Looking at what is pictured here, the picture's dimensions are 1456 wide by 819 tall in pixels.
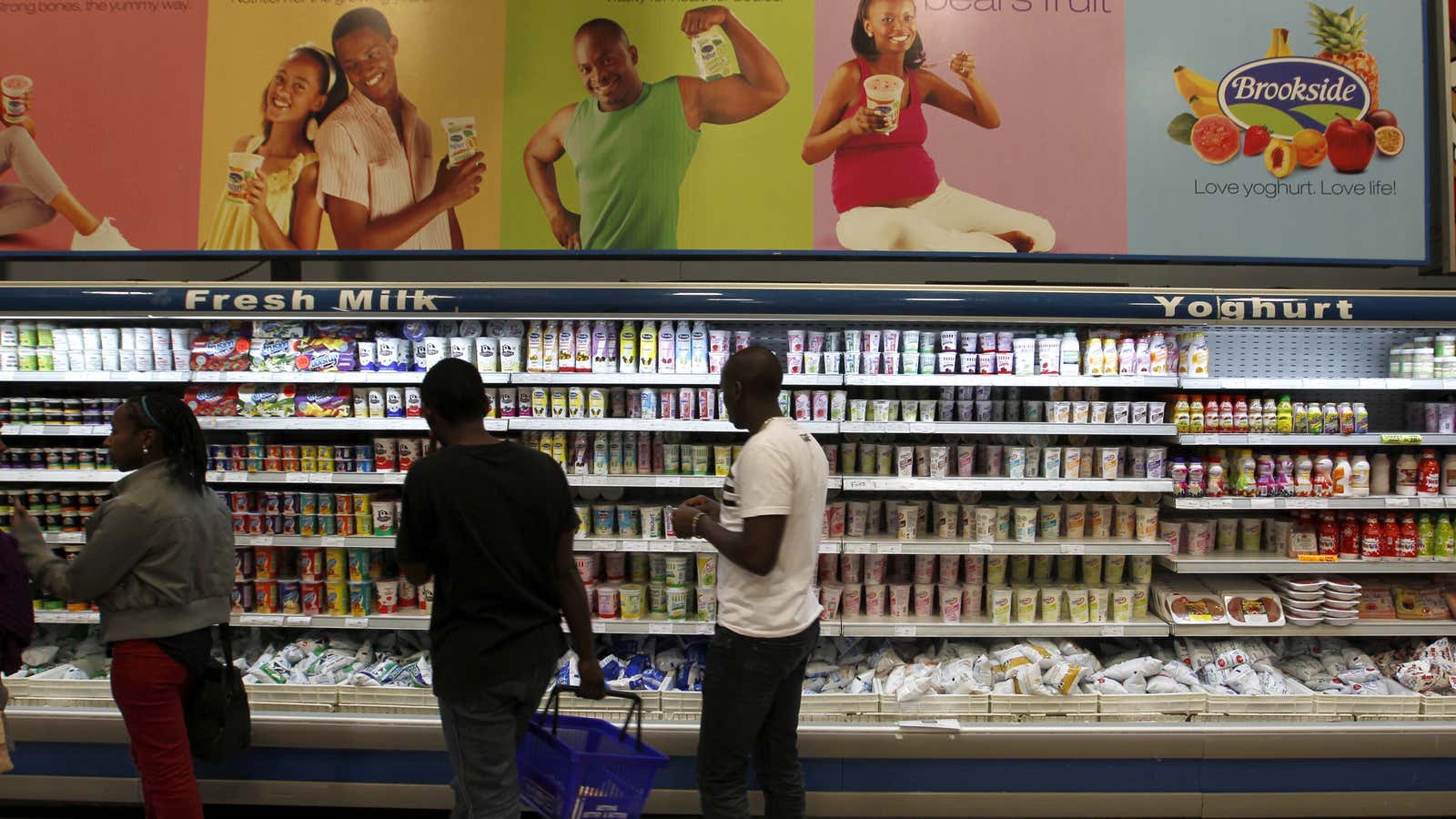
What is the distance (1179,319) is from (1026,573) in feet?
4.24

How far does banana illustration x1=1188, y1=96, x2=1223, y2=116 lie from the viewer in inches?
152

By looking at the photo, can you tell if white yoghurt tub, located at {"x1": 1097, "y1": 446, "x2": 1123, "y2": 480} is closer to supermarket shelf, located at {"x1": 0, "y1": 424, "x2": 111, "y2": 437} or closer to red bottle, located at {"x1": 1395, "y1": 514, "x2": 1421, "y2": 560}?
red bottle, located at {"x1": 1395, "y1": 514, "x2": 1421, "y2": 560}

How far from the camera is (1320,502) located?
3.46m

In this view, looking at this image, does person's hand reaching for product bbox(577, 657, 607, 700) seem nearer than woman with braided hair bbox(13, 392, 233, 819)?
Yes

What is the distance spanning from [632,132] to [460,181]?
86 cm

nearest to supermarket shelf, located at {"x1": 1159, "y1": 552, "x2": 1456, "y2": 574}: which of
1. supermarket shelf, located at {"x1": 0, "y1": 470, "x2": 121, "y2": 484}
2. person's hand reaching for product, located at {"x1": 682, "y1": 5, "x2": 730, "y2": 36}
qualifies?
person's hand reaching for product, located at {"x1": 682, "y1": 5, "x2": 730, "y2": 36}

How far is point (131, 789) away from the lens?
10.7 ft

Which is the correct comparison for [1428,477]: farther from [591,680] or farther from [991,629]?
[591,680]

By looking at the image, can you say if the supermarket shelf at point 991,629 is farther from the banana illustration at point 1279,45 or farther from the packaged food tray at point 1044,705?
the banana illustration at point 1279,45

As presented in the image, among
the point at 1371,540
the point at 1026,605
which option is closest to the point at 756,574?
the point at 1026,605

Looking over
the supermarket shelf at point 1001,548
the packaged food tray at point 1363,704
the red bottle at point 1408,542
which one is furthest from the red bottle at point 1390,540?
the supermarket shelf at point 1001,548

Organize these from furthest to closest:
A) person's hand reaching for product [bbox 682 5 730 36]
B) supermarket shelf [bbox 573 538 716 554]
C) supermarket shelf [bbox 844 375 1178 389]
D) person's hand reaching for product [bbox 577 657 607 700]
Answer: person's hand reaching for product [bbox 682 5 730 36] → supermarket shelf [bbox 573 538 716 554] → supermarket shelf [bbox 844 375 1178 389] → person's hand reaching for product [bbox 577 657 607 700]

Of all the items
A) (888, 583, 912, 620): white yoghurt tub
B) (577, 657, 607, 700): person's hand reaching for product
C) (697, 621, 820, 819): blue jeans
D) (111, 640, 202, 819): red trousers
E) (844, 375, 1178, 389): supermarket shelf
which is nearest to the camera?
(577, 657, 607, 700): person's hand reaching for product

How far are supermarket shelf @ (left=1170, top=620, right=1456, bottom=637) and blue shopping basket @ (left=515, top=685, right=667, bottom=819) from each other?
247 cm
